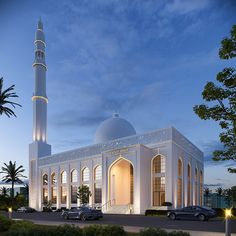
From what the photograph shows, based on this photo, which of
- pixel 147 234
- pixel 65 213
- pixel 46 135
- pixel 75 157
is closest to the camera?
pixel 147 234

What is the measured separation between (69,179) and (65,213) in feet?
93.2

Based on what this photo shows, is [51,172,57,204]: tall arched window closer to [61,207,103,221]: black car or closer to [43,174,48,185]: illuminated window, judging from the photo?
[43,174,48,185]: illuminated window

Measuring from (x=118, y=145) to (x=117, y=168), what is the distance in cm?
325

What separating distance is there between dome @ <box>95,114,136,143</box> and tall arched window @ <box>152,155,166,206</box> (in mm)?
14424

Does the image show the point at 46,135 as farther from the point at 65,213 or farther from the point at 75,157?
the point at 65,213

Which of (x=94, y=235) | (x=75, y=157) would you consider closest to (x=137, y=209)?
(x=75, y=157)

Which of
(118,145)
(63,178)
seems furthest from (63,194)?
(118,145)

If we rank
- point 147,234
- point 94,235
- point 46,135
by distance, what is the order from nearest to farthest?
point 147,234, point 94,235, point 46,135

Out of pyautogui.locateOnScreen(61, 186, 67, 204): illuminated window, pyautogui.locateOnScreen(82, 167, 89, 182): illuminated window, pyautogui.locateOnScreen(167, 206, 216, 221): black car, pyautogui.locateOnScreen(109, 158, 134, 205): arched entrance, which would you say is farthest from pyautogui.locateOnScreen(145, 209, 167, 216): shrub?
pyautogui.locateOnScreen(61, 186, 67, 204): illuminated window

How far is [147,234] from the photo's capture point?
1152 cm

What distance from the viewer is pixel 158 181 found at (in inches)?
1735

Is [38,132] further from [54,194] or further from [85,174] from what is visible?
[85,174]

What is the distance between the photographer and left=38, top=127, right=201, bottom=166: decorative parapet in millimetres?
44000

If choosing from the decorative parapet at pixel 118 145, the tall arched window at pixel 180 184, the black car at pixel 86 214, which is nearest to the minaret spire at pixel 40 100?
the decorative parapet at pixel 118 145
